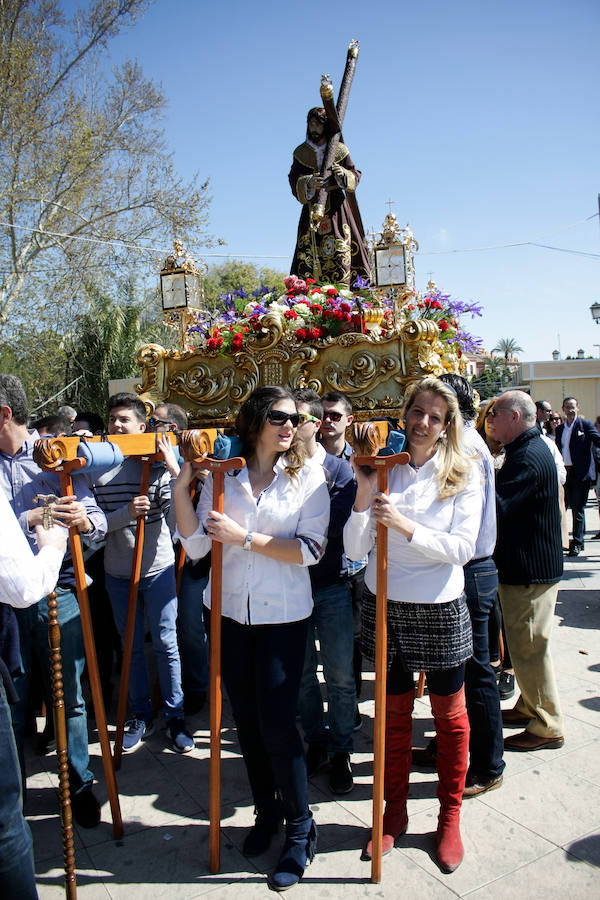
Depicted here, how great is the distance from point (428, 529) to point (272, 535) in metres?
0.64

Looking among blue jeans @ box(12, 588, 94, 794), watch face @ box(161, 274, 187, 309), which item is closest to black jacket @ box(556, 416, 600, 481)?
watch face @ box(161, 274, 187, 309)

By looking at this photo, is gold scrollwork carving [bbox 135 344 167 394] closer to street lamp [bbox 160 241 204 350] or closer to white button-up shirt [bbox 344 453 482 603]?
street lamp [bbox 160 241 204 350]

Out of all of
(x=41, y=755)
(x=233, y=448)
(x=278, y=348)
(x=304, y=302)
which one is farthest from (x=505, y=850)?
(x=304, y=302)

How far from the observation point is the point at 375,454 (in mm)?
2582

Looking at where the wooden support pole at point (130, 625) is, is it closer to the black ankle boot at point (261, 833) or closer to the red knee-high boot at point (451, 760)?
the black ankle boot at point (261, 833)

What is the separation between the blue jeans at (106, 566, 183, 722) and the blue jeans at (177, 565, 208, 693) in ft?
0.91

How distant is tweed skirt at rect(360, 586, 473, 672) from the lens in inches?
104

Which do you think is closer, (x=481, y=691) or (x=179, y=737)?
(x=481, y=691)

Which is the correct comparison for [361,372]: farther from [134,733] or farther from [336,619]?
[134,733]

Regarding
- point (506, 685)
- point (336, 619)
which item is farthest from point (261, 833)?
→ point (506, 685)

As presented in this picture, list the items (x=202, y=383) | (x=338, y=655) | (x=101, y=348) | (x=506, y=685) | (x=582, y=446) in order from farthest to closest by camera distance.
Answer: (x=101, y=348) → (x=582, y=446) → (x=202, y=383) → (x=506, y=685) → (x=338, y=655)

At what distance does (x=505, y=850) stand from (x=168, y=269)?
5476mm

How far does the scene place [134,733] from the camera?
12.4 feet

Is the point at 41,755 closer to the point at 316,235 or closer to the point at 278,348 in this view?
the point at 278,348
